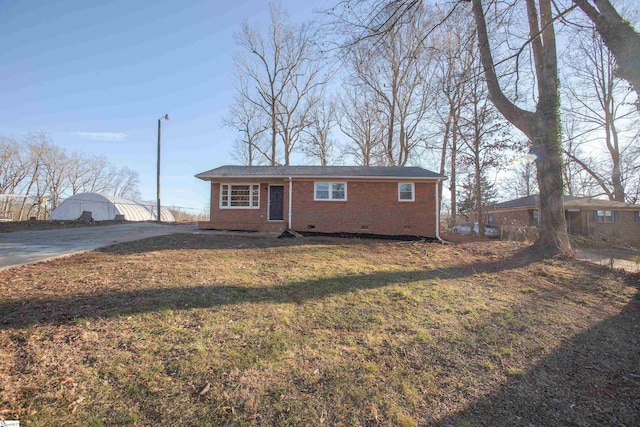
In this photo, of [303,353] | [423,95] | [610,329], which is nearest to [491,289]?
[610,329]

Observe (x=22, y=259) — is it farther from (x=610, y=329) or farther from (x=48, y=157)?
(x=48, y=157)

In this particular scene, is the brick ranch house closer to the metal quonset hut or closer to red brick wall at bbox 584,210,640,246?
red brick wall at bbox 584,210,640,246

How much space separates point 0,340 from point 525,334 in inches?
236

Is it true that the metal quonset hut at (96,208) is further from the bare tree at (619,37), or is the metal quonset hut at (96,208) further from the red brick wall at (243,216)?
the bare tree at (619,37)

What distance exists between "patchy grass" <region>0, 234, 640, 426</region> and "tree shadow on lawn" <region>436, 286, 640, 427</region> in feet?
0.05

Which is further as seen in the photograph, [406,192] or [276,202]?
[276,202]

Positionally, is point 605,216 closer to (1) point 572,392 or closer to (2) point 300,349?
(1) point 572,392

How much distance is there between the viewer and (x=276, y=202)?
1332cm

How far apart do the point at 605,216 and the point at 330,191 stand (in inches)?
842

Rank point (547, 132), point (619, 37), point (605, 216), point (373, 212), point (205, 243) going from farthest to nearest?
point (605, 216) < point (373, 212) < point (205, 243) < point (547, 132) < point (619, 37)

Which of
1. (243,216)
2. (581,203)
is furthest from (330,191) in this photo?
(581,203)

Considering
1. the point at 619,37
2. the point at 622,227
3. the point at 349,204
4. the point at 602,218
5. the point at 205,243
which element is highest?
the point at 619,37

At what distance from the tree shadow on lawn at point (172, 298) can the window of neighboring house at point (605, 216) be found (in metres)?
22.1

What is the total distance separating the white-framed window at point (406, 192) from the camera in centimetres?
1287
